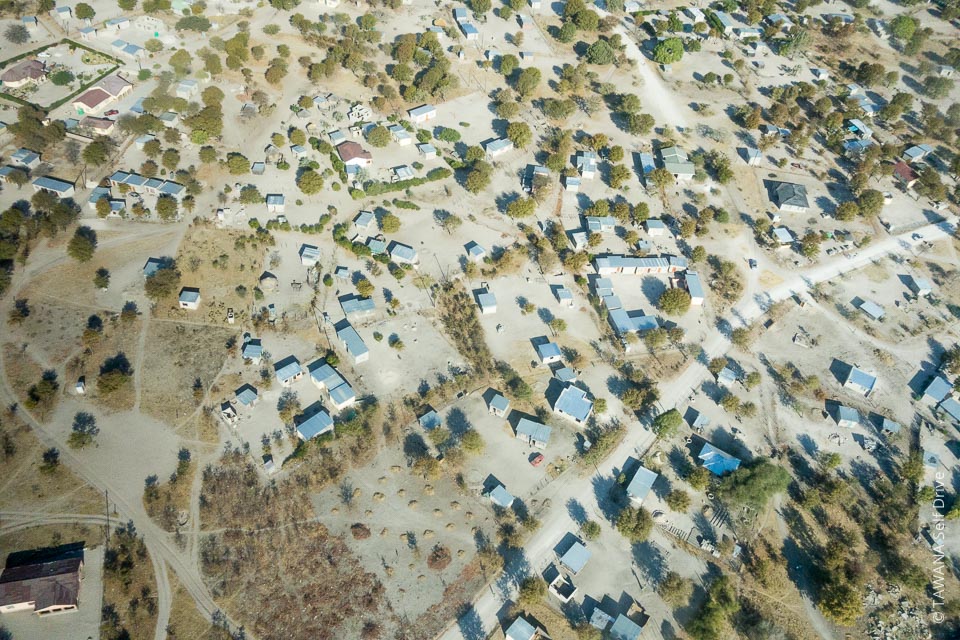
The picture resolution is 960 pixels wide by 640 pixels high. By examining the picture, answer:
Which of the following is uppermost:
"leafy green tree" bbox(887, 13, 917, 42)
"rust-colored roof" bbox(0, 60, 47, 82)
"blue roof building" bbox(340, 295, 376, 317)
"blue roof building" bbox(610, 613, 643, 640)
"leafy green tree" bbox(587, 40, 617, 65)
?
"leafy green tree" bbox(887, 13, 917, 42)

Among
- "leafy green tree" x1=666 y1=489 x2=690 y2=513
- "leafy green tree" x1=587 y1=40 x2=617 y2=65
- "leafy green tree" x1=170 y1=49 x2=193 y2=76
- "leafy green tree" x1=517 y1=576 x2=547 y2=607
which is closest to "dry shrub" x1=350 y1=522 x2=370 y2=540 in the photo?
"leafy green tree" x1=517 y1=576 x2=547 y2=607

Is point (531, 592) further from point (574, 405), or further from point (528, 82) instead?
point (528, 82)

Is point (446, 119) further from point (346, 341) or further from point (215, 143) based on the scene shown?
point (346, 341)

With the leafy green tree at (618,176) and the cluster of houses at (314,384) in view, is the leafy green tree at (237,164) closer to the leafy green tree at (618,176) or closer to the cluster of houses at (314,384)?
the cluster of houses at (314,384)

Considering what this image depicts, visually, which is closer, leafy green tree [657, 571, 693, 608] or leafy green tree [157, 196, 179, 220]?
leafy green tree [657, 571, 693, 608]

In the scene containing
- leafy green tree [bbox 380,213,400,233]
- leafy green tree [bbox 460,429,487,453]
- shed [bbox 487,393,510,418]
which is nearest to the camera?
leafy green tree [bbox 460,429,487,453]

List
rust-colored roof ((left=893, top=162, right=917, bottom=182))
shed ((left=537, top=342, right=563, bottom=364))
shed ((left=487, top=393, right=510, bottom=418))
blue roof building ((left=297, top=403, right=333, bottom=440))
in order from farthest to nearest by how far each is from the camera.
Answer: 1. rust-colored roof ((left=893, top=162, right=917, bottom=182))
2. shed ((left=537, top=342, right=563, bottom=364))
3. shed ((left=487, top=393, right=510, bottom=418))
4. blue roof building ((left=297, top=403, right=333, bottom=440))

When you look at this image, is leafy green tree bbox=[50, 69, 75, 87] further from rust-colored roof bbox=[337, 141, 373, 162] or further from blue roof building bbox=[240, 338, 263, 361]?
blue roof building bbox=[240, 338, 263, 361]

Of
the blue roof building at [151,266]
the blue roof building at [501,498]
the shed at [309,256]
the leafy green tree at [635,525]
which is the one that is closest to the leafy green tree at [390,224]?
the shed at [309,256]
